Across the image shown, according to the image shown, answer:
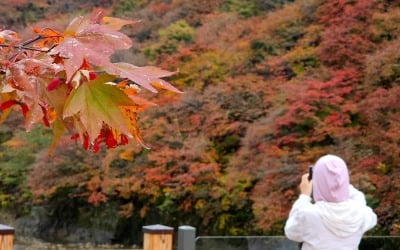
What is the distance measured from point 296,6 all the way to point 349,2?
4.25ft

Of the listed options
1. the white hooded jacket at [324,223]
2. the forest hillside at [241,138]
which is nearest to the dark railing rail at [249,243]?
A: the white hooded jacket at [324,223]

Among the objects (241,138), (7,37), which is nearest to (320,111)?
(241,138)

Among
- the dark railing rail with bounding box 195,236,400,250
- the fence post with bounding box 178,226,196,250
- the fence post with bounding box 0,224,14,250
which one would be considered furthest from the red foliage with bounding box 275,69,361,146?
the fence post with bounding box 0,224,14,250

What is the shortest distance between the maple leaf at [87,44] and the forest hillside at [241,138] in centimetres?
615

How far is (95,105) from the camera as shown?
1.63 feet

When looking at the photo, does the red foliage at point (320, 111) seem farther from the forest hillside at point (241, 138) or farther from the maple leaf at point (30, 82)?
the maple leaf at point (30, 82)

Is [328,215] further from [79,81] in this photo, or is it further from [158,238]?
[79,81]

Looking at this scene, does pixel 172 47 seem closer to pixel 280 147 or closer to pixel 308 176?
pixel 280 147

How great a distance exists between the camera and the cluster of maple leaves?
50 cm

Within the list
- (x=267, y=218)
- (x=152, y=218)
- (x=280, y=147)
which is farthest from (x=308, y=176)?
(x=152, y=218)

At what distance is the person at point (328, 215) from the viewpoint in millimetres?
1894

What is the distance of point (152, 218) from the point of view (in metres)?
9.41

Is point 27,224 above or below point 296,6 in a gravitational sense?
below

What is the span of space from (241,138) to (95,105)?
8601mm
